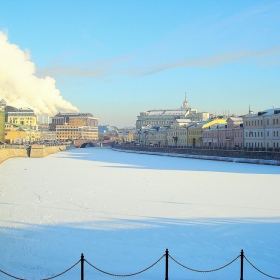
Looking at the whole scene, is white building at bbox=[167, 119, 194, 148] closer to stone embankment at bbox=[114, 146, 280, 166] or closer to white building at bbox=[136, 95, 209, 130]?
stone embankment at bbox=[114, 146, 280, 166]

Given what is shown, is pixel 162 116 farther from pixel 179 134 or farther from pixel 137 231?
pixel 137 231

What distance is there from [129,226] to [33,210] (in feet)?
14.4

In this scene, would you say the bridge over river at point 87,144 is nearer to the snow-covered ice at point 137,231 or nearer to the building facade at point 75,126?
the building facade at point 75,126

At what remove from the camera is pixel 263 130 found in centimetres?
5000

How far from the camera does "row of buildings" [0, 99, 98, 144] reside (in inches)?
4094

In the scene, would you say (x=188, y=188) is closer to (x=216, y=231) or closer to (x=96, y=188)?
(x=96, y=188)

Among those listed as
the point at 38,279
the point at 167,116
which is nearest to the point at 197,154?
the point at 38,279

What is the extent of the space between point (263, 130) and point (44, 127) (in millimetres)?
135001

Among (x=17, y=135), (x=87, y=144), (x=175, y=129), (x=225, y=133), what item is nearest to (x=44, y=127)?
(x=87, y=144)

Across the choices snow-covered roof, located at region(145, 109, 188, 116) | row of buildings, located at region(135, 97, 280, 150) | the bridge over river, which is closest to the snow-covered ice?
row of buildings, located at region(135, 97, 280, 150)

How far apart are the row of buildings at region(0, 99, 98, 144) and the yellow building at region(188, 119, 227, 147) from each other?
40.0 meters

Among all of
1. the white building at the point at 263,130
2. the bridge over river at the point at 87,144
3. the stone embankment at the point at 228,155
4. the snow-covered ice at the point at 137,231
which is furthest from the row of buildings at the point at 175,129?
the snow-covered ice at the point at 137,231

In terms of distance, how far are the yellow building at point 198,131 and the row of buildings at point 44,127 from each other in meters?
40.0

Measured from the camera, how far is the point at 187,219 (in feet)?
43.5
